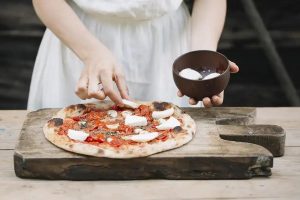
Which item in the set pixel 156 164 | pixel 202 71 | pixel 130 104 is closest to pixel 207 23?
pixel 202 71

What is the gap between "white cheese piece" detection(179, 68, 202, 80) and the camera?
2.48 metres

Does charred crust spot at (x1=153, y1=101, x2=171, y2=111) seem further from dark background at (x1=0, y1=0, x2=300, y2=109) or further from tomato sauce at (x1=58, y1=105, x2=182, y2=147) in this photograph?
dark background at (x1=0, y1=0, x2=300, y2=109)

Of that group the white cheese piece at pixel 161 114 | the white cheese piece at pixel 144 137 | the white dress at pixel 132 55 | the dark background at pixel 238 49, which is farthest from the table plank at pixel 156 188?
the dark background at pixel 238 49

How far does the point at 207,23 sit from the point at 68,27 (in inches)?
21.9

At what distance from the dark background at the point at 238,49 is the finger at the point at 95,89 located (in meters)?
2.25

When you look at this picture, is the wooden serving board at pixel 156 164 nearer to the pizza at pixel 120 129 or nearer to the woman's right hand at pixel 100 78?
the pizza at pixel 120 129

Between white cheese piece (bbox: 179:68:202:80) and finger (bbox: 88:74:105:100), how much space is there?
11.8 inches

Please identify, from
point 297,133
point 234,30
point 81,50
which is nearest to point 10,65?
point 234,30

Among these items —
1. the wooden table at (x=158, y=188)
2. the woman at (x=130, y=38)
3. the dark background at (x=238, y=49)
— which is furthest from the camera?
the dark background at (x=238, y=49)

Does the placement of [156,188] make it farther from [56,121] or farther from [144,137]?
[56,121]

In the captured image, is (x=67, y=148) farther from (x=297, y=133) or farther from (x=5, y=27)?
(x=5, y=27)

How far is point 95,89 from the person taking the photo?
2355 millimetres

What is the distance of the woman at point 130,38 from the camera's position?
8.92ft

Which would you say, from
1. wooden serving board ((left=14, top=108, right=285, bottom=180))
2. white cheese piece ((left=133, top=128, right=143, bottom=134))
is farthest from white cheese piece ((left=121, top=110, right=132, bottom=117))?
wooden serving board ((left=14, top=108, right=285, bottom=180))
